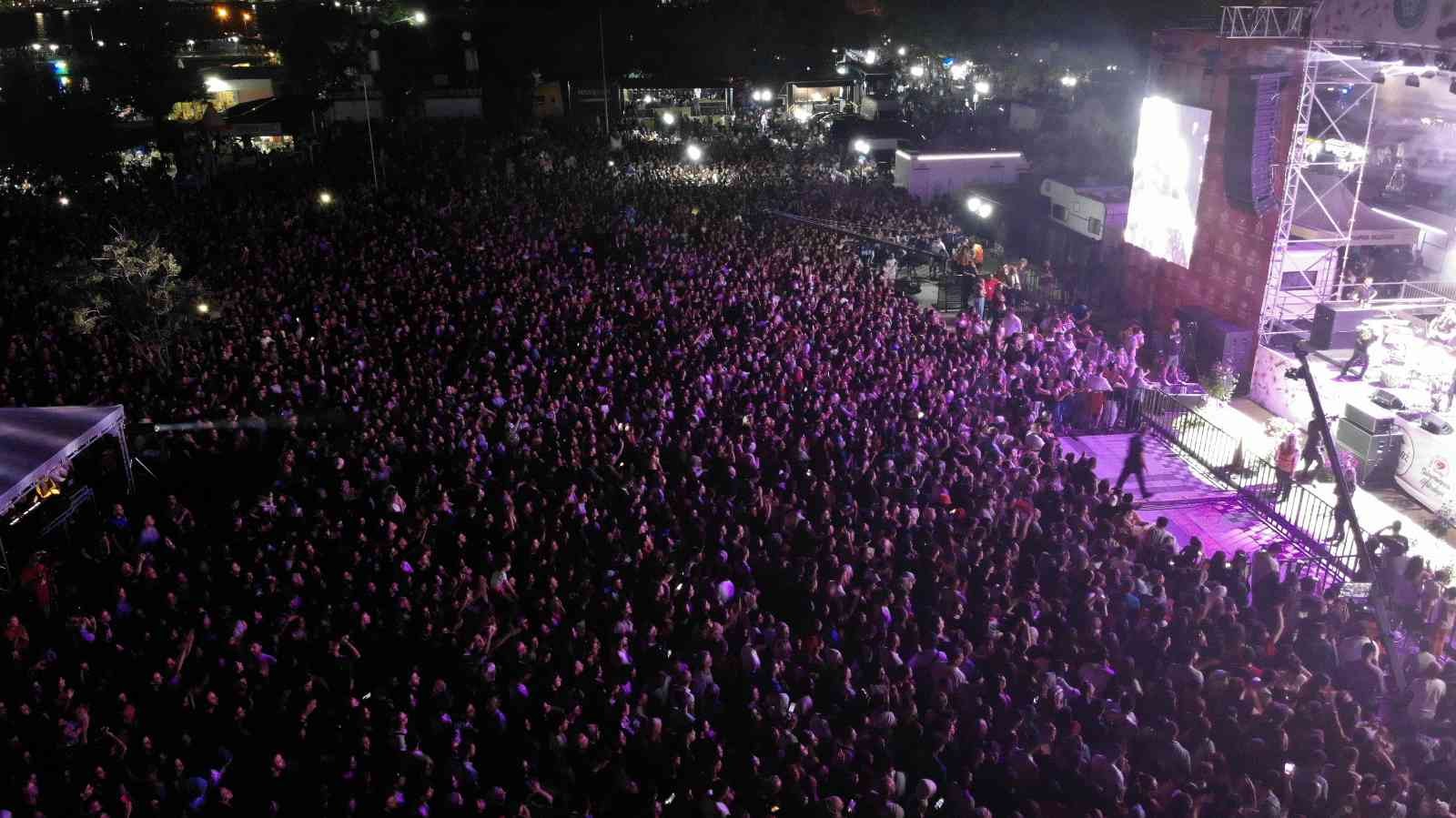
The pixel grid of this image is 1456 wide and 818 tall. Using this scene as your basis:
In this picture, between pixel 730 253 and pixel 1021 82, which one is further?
pixel 1021 82

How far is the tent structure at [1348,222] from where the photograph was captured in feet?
56.2

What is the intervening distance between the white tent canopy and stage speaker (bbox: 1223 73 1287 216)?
15151 millimetres

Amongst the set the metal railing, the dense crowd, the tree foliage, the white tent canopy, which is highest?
the tree foliage

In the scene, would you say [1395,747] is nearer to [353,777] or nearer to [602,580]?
[602,580]

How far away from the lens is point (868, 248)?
873 inches

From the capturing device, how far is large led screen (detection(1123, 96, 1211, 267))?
17156mm

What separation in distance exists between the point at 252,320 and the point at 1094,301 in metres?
15.1

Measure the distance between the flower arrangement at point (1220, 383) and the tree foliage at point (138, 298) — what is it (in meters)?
14.6

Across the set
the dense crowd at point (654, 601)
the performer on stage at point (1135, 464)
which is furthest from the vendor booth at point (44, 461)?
the performer on stage at point (1135, 464)

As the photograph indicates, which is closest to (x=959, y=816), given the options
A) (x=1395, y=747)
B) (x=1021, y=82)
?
(x=1395, y=747)

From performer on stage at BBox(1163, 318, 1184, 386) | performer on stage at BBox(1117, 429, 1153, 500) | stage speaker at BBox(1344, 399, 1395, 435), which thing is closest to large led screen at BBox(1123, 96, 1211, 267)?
performer on stage at BBox(1163, 318, 1184, 386)

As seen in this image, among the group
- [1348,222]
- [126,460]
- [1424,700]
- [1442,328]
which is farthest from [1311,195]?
[126,460]

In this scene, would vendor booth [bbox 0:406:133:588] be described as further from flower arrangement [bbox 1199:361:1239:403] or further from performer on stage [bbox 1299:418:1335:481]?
flower arrangement [bbox 1199:361:1239:403]

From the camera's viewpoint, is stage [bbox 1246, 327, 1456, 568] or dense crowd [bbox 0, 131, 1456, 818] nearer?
dense crowd [bbox 0, 131, 1456, 818]
